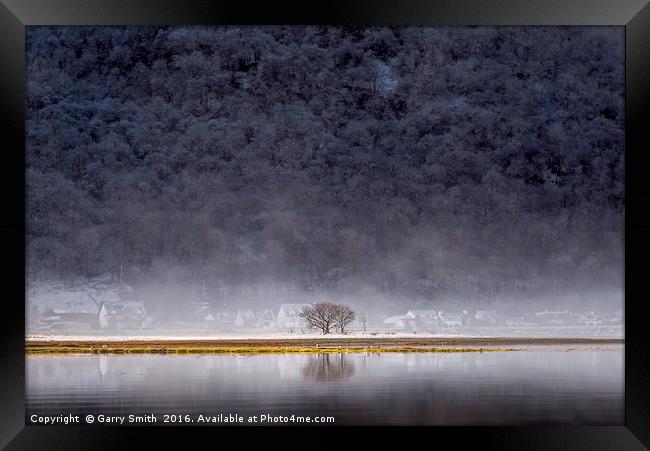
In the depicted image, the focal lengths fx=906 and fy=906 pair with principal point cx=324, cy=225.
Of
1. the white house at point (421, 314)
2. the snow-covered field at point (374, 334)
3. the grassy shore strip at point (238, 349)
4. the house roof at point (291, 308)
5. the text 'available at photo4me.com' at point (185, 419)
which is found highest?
the house roof at point (291, 308)

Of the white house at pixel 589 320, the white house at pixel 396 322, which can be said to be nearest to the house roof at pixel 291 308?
the white house at pixel 396 322

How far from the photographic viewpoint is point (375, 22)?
21.2 ft

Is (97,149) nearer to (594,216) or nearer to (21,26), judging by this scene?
(21,26)

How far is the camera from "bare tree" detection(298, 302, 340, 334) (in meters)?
9.85

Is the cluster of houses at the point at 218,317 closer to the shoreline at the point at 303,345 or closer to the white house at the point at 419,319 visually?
the white house at the point at 419,319

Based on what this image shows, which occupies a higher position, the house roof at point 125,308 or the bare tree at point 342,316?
the house roof at point 125,308

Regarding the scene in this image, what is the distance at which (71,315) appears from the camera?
9.48m

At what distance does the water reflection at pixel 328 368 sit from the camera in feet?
28.3

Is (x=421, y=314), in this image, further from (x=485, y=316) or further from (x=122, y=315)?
(x=122, y=315)

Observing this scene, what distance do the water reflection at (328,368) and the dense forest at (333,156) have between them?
807mm

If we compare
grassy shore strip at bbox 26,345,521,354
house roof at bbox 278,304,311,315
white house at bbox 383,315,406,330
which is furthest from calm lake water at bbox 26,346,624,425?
house roof at bbox 278,304,311,315

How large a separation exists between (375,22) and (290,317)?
4.32 meters

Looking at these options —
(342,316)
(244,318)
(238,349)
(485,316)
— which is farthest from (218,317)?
(485,316)

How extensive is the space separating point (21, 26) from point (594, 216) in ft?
20.4
